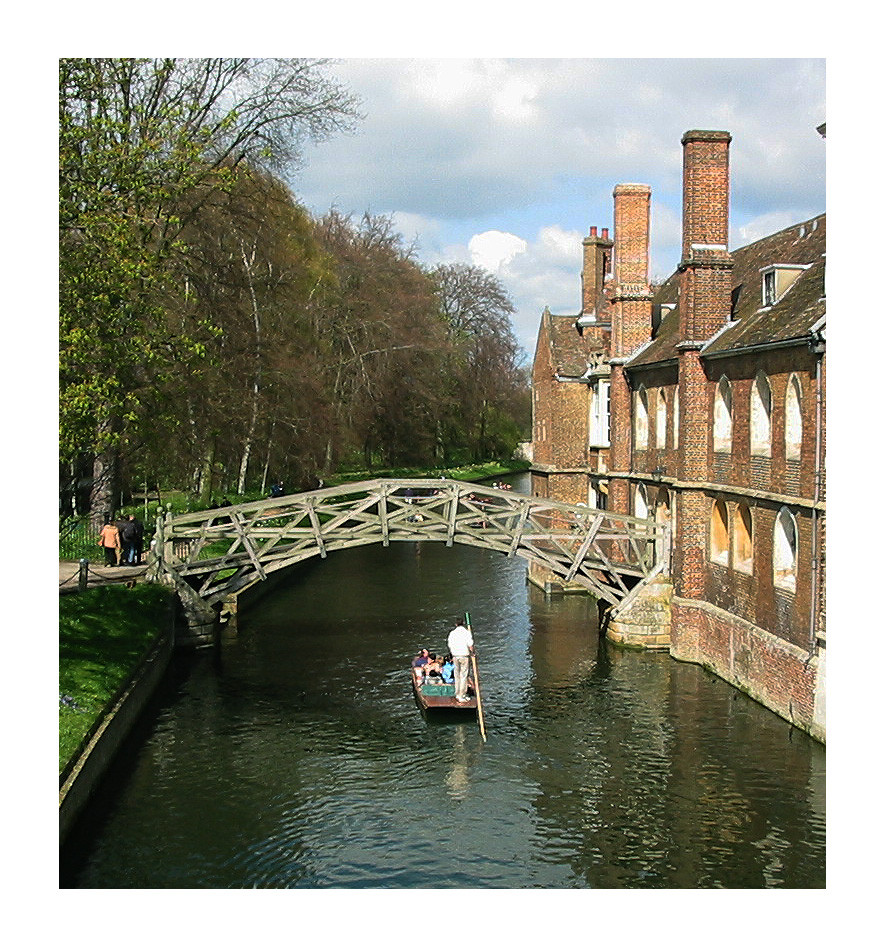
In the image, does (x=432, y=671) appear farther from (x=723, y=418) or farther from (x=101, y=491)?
(x=101, y=491)

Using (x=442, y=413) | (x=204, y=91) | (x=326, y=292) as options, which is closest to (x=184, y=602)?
(x=204, y=91)

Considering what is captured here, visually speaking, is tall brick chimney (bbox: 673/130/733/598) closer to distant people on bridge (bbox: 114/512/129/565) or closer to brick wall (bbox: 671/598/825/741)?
brick wall (bbox: 671/598/825/741)

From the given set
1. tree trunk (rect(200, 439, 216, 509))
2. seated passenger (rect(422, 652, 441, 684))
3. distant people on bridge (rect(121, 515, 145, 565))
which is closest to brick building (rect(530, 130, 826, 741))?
seated passenger (rect(422, 652, 441, 684))

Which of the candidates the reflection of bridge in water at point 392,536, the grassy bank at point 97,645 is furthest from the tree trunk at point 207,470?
the grassy bank at point 97,645

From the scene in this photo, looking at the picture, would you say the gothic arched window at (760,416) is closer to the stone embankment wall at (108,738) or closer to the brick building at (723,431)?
the brick building at (723,431)

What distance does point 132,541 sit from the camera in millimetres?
28609

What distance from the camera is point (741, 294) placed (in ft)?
80.2

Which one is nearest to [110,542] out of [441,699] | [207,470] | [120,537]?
[120,537]

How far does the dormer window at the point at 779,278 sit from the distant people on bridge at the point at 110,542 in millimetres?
16444

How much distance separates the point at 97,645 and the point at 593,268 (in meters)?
20.3

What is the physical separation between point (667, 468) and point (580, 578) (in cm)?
318

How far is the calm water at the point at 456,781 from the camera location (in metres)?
13.7

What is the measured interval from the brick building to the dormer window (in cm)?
3

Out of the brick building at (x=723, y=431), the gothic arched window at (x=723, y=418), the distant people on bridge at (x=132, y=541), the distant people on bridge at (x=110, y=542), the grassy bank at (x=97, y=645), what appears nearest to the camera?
the grassy bank at (x=97, y=645)
